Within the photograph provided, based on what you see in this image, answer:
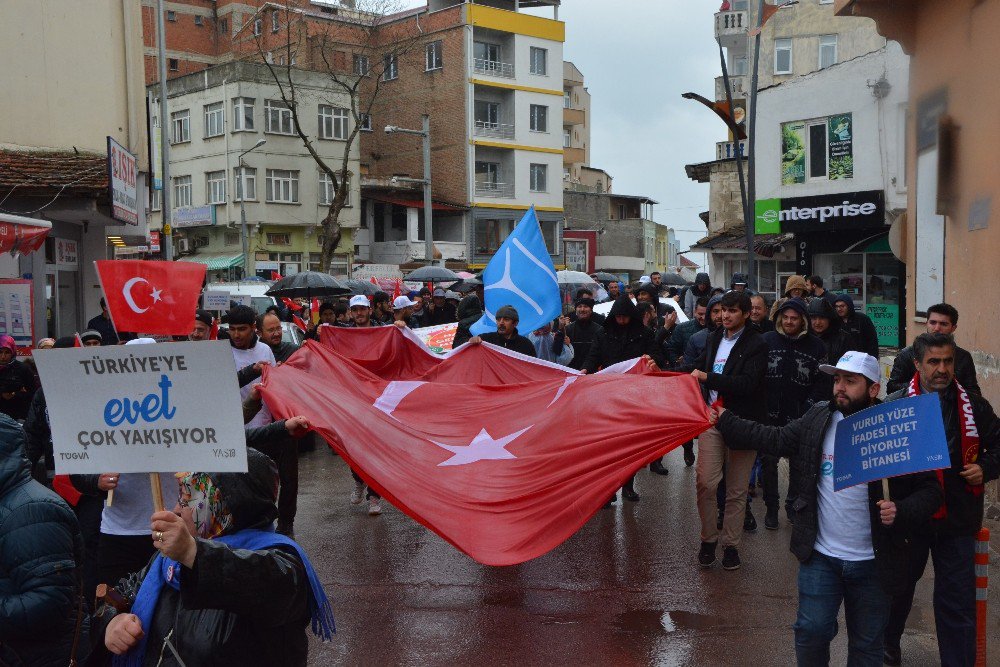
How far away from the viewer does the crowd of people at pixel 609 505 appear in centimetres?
303

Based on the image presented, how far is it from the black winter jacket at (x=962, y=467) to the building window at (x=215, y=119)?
4811 centimetres

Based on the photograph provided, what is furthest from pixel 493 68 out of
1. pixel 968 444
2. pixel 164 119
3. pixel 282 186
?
pixel 968 444

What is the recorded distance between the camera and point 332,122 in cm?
5150

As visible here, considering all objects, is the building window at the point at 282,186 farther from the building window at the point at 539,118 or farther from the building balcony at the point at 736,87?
the building balcony at the point at 736,87

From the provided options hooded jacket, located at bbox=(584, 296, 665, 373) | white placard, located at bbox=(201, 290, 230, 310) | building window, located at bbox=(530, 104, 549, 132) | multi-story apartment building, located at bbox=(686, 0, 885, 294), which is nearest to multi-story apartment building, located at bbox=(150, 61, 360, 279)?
building window, located at bbox=(530, 104, 549, 132)

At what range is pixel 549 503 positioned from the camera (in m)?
6.69

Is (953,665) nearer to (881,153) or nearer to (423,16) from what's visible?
(881,153)

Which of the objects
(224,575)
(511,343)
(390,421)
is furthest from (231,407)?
(511,343)

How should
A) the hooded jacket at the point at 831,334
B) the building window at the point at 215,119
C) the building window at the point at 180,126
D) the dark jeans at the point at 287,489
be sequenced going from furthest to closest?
1. the building window at the point at 180,126
2. the building window at the point at 215,119
3. the hooded jacket at the point at 831,334
4. the dark jeans at the point at 287,489

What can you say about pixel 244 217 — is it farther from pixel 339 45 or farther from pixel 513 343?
pixel 513 343

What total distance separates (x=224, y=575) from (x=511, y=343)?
7.37 meters

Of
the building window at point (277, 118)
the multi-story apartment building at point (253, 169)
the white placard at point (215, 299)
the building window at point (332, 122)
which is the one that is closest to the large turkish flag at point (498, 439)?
the white placard at point (215, 299)

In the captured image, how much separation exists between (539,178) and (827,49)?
23.1 metres

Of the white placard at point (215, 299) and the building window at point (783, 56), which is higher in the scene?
the building window at point (783, 56)
